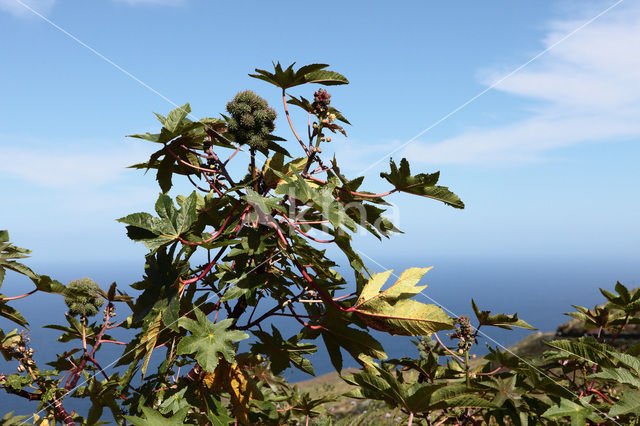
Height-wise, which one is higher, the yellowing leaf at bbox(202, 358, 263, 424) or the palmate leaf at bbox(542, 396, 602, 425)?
the yellowing leaf at bbox(202, 358, 263, 424)

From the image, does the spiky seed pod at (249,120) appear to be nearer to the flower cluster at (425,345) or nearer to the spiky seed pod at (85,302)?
the spiky seed pod at (85,302)

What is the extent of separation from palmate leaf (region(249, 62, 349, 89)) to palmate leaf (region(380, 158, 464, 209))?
722 millimetres

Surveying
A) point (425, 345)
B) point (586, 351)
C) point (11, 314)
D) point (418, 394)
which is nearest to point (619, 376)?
point (586, 351)

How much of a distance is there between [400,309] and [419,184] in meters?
0.66

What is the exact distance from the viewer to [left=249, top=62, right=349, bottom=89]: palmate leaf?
8.14 ft

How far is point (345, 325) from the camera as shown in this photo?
93.0 inches

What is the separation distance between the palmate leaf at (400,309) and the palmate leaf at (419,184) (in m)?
0.41

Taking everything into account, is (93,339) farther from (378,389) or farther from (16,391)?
(378,389)

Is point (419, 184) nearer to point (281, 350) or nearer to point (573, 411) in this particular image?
point (281, 350)

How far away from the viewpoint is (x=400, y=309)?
6.99ft

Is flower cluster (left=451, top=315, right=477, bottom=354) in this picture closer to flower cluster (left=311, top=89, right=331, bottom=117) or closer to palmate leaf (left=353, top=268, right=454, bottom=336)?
palmate leaf (left=353, top=268, right=454, bottom=336)

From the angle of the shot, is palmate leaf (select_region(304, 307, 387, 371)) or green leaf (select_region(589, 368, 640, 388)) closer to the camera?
green leaf (select_region(589, 368, 640, 388))

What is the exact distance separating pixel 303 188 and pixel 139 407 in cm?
146

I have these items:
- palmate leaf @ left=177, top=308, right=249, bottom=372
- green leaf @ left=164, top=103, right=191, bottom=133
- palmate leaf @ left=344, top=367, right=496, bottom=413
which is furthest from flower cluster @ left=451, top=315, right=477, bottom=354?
green leaf @ left=164, top=103, right=191, bottom=133
